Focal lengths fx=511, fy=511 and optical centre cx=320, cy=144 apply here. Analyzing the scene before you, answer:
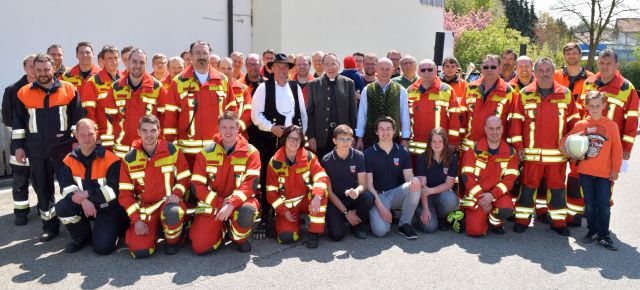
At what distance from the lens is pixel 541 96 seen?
564 centimetres

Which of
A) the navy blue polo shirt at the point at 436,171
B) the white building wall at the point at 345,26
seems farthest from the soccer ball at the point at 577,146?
the white building wall at the point at 345,26

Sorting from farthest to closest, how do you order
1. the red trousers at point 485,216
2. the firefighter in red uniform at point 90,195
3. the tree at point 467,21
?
the tree at point 467,21, the red trousers at point 485,216, the firefighter in red uniform at point 90,195

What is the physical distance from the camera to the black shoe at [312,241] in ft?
16.9

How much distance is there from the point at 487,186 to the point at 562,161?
0.85m

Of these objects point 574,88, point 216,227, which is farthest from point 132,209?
point 574,88

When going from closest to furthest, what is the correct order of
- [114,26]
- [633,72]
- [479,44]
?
[114,26]
[633,72]
[479,44]

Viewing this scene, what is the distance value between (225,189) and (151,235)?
826 millimetres

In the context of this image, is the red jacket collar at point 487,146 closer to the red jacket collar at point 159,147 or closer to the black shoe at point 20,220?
the red jacket collar at point 159,147

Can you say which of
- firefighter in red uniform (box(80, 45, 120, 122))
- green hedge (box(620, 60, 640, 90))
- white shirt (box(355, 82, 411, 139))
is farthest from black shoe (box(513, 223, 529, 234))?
green hedge (box(620, 60, 640, 90))

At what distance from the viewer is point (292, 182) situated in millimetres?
5375

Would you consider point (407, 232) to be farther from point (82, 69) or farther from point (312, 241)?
point (82, 69)

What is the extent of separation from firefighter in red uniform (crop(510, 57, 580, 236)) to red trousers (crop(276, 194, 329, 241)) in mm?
2206

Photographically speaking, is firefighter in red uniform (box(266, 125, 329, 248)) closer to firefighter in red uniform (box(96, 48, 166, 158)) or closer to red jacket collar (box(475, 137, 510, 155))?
firefighter in red uniform (box(96, 48, 166, 158))

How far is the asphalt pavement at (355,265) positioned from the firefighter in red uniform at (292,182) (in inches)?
9.5
